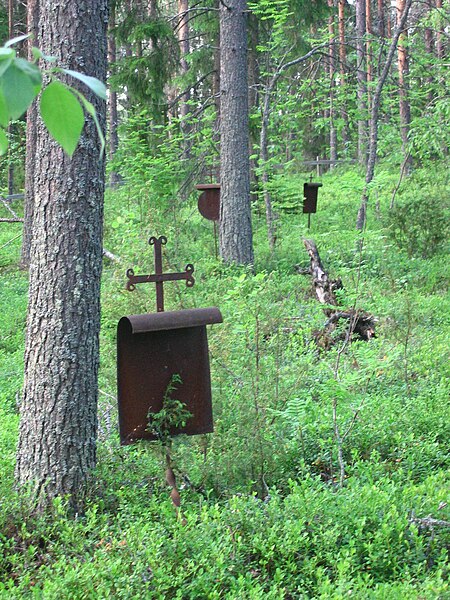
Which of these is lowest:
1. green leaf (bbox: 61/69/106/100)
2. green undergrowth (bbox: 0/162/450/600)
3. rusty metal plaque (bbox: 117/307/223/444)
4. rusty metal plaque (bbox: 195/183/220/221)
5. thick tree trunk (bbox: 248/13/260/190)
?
green undergrowth (bbox: 0/162/450/600)

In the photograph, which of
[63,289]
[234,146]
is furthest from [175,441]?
[234,146]

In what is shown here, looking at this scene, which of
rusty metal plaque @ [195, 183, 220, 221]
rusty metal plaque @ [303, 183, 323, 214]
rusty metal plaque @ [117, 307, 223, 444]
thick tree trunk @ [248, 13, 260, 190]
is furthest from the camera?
thick tree trunk @ [248, 13, 260, 190]

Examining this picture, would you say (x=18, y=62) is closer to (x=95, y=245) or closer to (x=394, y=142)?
(x=95, y=245)

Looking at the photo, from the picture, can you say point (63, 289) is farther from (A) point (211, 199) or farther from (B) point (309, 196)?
(B) point (309, 196)

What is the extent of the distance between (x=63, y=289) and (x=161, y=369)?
0.72 meters

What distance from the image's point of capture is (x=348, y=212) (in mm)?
18781

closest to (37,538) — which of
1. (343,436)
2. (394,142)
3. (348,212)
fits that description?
(343,436)

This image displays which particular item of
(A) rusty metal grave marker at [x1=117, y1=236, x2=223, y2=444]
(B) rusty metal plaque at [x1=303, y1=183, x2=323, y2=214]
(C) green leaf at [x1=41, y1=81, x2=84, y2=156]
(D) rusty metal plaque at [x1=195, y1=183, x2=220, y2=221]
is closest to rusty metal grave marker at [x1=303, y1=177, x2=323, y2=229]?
(B) rusty metal plaque at [x1=303, y1=183, x2=323, y2=214]

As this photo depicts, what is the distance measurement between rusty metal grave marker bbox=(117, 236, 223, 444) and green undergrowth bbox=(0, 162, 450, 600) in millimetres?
238

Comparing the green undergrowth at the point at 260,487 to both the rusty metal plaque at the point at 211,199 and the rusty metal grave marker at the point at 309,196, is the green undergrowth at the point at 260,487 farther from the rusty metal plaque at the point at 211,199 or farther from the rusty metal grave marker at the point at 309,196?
the rusty metal grave marker at the point at 309,196

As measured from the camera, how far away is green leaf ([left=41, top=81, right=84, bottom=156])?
3.22 feet

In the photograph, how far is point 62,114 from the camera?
99cm

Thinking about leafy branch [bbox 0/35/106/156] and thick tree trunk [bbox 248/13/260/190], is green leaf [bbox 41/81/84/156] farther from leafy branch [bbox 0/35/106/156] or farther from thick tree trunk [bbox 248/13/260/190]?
thick tree trunk [bbox 248/13/260/190]

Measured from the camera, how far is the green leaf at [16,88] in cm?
92
